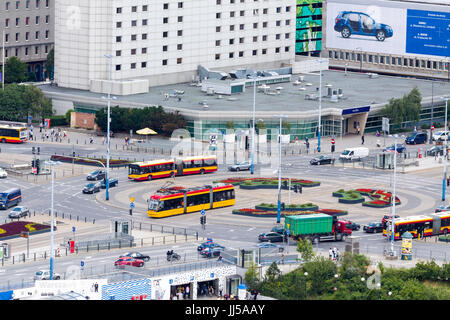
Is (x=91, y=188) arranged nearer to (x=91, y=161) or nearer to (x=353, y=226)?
(x=91, y=161)

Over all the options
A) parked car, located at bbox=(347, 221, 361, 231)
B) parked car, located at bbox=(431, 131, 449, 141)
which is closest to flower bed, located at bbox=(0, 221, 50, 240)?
parked car, located at bbox=(347, 221, 361, 231)

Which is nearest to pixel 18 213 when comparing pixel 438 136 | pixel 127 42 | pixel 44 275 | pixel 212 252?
Result: pixel 212 252

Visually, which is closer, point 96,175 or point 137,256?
point 137,256

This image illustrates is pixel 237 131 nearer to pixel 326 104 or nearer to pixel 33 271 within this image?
pixel 326 104

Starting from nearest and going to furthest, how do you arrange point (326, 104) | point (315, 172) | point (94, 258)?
point (94, 258), point (315, 172), point (326, 104)

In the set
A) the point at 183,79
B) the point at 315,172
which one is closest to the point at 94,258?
the point at 315,172

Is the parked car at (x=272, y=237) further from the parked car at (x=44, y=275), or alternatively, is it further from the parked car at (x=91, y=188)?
the parked car at (x=91, y=188)

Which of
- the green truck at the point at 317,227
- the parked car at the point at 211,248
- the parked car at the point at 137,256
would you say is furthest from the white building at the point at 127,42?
the parked car at the point at 137,256
